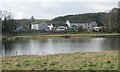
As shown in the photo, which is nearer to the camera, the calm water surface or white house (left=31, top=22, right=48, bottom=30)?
the calm water surface

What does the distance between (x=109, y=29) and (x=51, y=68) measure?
61.7 metres

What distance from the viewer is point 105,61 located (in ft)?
36.2

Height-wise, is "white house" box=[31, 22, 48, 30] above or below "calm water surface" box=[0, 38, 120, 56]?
above

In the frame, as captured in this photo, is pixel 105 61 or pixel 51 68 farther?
pixel 105 61

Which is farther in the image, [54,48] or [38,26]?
[38,26]

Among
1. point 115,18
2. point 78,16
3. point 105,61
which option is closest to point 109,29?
point 115,18

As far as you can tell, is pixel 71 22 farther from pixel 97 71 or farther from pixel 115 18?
pixel 97 71

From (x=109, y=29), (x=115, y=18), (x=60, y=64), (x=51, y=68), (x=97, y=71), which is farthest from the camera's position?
(x=109, y=29)

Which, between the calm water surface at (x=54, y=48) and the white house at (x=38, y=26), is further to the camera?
the white house at (x=38, y=26)

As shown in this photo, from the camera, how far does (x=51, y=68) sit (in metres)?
9.95

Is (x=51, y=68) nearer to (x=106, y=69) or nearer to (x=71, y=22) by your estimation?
(x=106, y=69)

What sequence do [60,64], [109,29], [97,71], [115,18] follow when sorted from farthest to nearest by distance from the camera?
[109,29] → [115,18] → [60,64] → [97,71]

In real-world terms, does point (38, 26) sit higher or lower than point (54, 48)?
higher

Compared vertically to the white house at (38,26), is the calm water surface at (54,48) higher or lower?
lower
